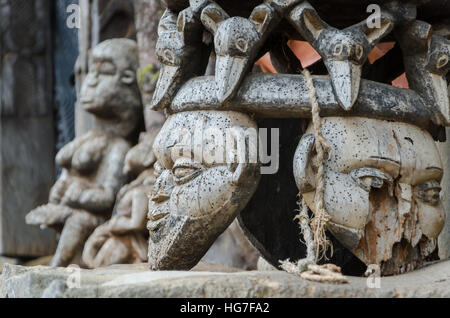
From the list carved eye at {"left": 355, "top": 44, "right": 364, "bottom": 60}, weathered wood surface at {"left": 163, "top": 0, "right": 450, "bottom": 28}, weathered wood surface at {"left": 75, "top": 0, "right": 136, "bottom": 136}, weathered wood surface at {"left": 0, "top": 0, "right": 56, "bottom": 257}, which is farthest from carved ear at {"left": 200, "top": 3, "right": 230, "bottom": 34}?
weathered wood surface at {"left": 0, "top": 0, "right": 56, "bottom": 257}

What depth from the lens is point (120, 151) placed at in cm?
409

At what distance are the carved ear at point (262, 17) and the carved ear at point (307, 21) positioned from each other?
58 millimetres

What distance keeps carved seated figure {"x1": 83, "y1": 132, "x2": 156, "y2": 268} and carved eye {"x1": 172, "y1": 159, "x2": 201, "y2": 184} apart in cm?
149

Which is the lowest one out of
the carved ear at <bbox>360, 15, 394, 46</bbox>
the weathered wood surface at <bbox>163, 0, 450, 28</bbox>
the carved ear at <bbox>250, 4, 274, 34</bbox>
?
the carved ear at <bbox>360, 15, 394, 46</bbox>

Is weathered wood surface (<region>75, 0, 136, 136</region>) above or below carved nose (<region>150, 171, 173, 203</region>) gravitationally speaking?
above

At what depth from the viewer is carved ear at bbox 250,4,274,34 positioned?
84.0 inches

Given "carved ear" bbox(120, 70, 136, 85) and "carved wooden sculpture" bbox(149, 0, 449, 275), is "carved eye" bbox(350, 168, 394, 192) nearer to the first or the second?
"carved wooden sculpture" bbox(149, 0, 449, 275)

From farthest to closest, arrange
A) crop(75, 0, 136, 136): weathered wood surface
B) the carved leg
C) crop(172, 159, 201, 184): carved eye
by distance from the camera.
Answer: crop(75, 0, 136, 136): weathered wood surface < the carved leg < crop(172, 159, 201, 184): carved eye

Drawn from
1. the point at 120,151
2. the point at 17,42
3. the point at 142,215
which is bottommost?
the point at 142,215

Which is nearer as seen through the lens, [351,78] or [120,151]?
[351,78]

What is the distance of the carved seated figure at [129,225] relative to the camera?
3662 mm
